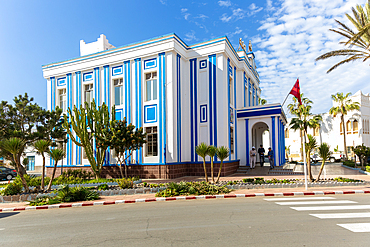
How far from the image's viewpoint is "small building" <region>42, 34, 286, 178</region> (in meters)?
19.6

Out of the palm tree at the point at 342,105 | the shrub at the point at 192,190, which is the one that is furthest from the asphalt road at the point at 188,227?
the palm tree at the point at 342,105

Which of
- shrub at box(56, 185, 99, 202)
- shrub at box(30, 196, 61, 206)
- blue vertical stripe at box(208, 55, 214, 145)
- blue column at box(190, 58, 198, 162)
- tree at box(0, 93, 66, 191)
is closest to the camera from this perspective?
shrub at box(30, 196, 61, 206)

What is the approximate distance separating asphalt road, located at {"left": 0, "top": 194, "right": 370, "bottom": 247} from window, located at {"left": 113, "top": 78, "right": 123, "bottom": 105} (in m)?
13.4

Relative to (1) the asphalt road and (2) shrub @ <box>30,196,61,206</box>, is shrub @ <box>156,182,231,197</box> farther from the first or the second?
(2) shrub @ <box>30,196,61,206</box>

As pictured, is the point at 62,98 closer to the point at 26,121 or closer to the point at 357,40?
the point at 26,121

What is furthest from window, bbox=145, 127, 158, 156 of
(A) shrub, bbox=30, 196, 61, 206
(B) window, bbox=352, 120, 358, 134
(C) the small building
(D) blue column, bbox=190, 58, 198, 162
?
(B) window, bbox=352, 120, 358, 134

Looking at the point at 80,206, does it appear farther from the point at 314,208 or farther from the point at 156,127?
the point at 156,127

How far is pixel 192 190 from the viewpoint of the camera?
12094mm

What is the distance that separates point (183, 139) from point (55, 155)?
9549mm

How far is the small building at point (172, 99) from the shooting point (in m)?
19.6

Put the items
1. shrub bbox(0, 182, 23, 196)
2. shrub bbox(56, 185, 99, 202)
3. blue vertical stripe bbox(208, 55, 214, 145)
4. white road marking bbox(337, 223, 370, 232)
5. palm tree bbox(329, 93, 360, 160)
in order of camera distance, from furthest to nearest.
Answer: palm tree bbox(329, 93, 360, 160) < blue vertical stripe bbox(208, 55, 214, 145) < shrub bbox(0, 182, 23, 196) < shrub bbox(56, 185, 99, 202) < white road marking bbox(337, 223, 370, 232)

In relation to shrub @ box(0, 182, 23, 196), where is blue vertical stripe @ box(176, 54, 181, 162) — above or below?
above

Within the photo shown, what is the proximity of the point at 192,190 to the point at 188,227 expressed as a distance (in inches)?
219

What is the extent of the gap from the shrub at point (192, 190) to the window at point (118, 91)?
11.4 m
